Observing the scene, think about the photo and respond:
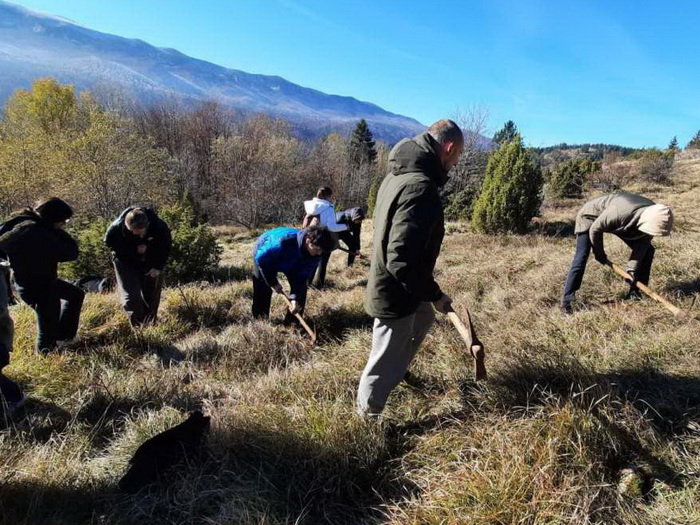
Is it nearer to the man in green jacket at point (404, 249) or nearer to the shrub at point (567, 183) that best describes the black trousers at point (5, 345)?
the man in green jacket at point (404, 249)

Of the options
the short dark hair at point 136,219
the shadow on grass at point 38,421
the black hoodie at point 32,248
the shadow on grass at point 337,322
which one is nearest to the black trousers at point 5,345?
the shadow on grass at point 38,421

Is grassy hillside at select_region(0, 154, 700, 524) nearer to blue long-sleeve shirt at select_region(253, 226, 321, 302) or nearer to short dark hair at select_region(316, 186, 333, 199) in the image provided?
blue long-sleeve shirt at select_region(253, 226, 321, 302)

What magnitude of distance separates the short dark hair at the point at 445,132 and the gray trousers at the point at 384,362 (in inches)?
41.2

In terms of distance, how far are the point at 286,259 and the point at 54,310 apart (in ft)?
7.42

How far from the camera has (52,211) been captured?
12.3 feet

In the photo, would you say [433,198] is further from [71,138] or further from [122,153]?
[71,138]

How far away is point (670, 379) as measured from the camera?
103 inches

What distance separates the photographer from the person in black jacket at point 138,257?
4.34 metres

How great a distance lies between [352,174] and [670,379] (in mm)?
44984

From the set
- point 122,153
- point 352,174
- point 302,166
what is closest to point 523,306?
point 122,153

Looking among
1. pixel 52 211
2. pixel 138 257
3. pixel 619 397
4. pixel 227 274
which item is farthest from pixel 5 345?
pixel 227 274

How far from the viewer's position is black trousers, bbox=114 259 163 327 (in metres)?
4.51

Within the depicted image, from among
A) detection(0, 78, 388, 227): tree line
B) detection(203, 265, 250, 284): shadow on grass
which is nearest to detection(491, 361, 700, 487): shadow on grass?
detection(203, 265, 250, 284): shadow on grass

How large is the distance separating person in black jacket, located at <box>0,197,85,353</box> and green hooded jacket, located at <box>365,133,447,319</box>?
3163 mm
